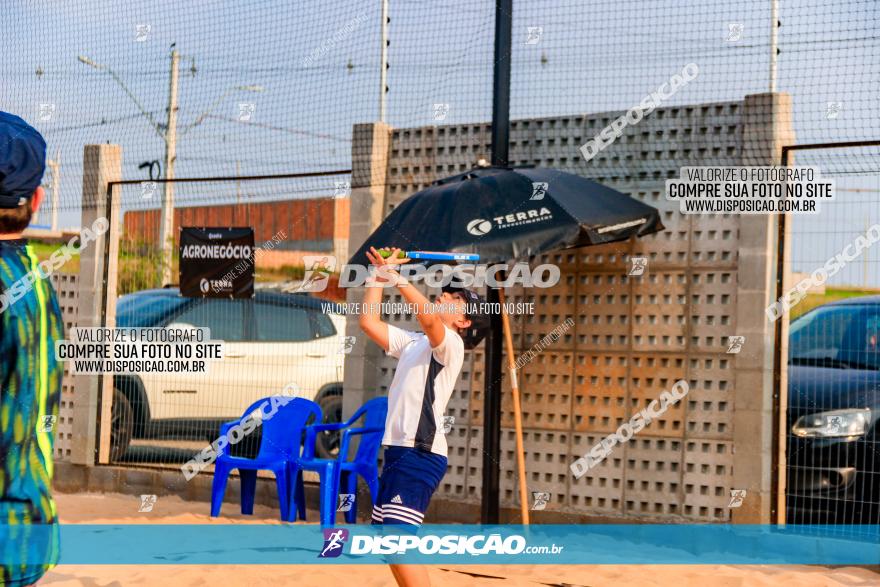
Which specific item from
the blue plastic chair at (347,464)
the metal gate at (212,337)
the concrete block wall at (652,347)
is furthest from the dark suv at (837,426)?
the metal gate at (212,337)

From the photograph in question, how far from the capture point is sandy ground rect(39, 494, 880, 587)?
632 cm

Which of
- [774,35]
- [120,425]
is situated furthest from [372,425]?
[774,35]

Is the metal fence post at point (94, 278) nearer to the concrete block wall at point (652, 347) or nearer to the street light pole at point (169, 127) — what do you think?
the street light pole at point (169, 127)

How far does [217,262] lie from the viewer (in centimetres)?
937

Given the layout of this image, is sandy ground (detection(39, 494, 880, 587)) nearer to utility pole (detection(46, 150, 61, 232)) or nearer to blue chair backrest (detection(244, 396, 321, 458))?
blue chair backrest (detection(244, 396, 321, 458))

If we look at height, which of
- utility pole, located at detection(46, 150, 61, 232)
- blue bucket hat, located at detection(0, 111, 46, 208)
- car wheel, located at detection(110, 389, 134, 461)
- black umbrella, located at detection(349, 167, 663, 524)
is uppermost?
utility pole, located at detection(46, 150, 61, 232)

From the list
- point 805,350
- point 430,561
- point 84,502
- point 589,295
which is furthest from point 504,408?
point 84,502

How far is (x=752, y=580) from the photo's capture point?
648 cm

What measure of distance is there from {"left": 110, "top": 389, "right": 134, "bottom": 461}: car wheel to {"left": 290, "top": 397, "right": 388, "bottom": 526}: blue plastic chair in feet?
8.19

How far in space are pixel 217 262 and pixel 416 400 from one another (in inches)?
182

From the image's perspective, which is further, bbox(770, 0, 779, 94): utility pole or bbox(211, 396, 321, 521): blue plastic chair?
bbox(211, 396, 321, 521): blue plastic chair

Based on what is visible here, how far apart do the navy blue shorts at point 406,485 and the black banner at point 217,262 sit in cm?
447

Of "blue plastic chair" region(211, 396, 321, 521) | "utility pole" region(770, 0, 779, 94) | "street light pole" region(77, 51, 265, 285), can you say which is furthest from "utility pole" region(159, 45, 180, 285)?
"utility pole" region(770, 0, 779, 94)

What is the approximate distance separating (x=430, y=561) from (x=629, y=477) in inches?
67.4
